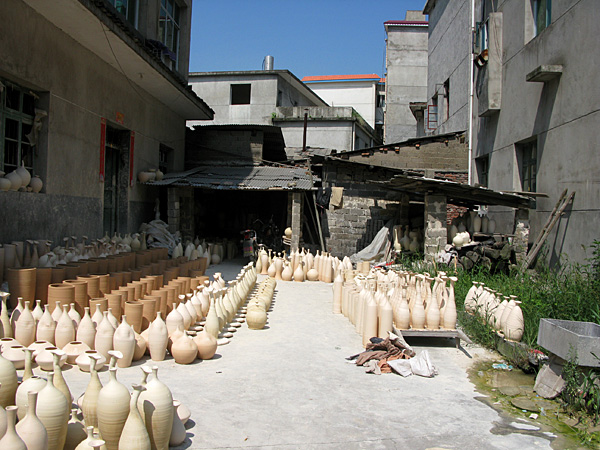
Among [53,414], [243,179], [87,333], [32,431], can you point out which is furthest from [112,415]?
[243,179]

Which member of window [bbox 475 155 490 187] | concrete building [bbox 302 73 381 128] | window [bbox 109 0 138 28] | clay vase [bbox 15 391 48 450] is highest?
concrete building [bbox 302 73 381 128]

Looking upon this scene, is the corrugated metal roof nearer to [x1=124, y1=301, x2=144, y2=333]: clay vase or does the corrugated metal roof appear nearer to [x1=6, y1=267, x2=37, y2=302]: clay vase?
[x1=6, y1=267, x2=37, y2=302]: clay vase

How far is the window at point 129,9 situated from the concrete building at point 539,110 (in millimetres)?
8108

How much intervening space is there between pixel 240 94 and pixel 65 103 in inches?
606

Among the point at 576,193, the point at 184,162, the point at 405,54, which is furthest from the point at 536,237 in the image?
the point at 405,54

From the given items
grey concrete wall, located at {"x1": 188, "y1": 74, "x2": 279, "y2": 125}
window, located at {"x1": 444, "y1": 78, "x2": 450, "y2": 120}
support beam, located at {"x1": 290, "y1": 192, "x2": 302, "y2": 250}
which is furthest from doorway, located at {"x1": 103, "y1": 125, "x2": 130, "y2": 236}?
grey concrete wall, located at {"x1": 188, "y1": 74, "x2": 279, "y2": 125}

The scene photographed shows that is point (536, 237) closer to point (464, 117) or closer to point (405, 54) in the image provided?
point (464, 117)

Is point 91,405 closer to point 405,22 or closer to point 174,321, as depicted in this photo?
point 174,321

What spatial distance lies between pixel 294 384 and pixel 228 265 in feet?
25.9

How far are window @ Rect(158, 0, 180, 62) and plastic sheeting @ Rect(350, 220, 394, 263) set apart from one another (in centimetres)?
723

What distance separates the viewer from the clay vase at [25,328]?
4.39 meters

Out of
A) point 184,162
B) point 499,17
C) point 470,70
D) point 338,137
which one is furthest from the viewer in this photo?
point 338,137

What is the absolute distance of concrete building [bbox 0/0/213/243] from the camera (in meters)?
7.10

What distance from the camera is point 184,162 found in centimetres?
1523
